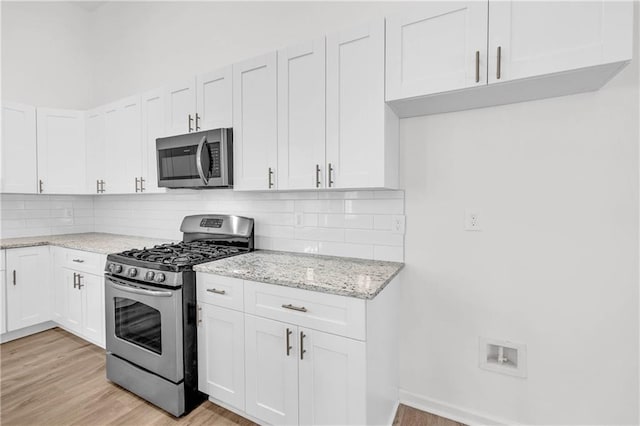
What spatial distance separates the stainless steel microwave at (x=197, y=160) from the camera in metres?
2.26

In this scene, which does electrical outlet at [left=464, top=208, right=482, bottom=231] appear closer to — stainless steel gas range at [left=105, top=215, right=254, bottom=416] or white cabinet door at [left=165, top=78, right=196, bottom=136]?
stainless steel gas range at [left=105, top=215, right=254, bottom=416]

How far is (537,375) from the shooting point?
68.4 inches

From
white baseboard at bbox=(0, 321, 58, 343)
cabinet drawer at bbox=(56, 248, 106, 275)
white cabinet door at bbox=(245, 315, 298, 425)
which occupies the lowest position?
white baseboard at bbox=(0, 321, 58, 343)

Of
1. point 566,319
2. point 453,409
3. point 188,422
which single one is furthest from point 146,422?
point 566,319

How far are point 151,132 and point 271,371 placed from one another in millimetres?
2229

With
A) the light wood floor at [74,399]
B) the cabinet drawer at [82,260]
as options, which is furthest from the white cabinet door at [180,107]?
the light wood floor at [74,399]

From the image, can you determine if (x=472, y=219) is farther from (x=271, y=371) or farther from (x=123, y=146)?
(x=123, y=146)

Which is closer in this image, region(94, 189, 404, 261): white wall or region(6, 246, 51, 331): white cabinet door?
region(94, 189, 404, 261): white wall

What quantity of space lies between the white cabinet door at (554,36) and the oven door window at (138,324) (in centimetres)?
233

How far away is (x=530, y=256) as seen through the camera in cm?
173

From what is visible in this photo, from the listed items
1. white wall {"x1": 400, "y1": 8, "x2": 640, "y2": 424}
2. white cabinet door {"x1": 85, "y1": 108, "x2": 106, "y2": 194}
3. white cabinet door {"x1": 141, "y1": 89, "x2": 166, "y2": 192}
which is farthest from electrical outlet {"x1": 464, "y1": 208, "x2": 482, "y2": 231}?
white cabinet door {"x1": 85, "y1": 108, "x2": 106, "y2": 194}

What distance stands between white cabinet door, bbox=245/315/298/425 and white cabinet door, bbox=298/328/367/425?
Result: 0.06 m

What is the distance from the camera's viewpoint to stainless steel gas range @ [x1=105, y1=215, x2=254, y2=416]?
6.31 feet

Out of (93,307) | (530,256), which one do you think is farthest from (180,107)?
(530,256)
